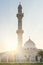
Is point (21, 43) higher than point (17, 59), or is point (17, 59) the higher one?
point (21, 43)

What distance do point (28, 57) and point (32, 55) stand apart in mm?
1246

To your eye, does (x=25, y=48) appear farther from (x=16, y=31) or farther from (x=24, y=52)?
(x=16, y=31)

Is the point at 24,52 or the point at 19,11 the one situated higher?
the point at 19,11

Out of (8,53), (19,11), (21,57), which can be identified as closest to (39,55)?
(21,57)

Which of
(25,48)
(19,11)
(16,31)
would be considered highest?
(19,11)

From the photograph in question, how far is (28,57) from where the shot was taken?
5194cm

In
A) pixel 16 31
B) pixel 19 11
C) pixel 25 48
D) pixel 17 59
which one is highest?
pixel 19 11

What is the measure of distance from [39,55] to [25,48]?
4585 millimetres

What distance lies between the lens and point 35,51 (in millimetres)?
52125

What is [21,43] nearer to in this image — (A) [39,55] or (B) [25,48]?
(B) [25,48]

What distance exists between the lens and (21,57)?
52062mm

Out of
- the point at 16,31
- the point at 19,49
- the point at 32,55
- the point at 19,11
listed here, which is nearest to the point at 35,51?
the point at 32,55

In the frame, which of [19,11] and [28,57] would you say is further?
[19,11]

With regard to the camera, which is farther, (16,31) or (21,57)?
(16,31)
